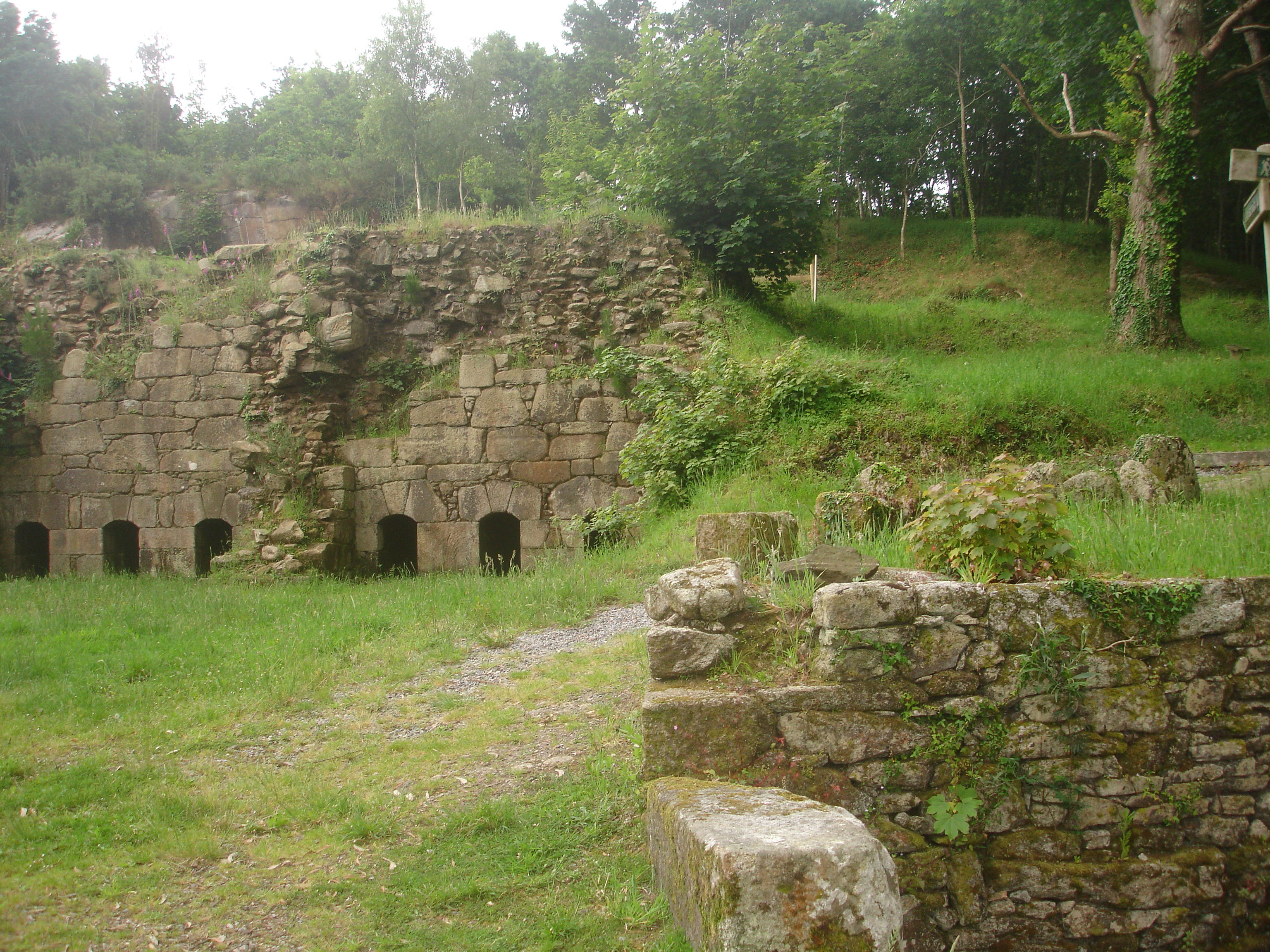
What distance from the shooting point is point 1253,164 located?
284 inches

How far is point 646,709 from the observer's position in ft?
11.8

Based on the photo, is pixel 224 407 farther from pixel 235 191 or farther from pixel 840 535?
pixel 235 191

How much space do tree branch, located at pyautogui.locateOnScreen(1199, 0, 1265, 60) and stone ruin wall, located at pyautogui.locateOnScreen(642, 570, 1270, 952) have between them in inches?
507

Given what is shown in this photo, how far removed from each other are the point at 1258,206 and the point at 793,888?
28.1ft

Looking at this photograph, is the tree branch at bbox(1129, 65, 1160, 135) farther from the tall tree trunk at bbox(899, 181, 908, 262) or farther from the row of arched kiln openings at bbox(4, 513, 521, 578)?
the row of arched kiln openings at bbox(4, 513, 521, 578)

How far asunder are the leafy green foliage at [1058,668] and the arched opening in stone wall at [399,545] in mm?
9136

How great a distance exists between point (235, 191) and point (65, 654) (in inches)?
889

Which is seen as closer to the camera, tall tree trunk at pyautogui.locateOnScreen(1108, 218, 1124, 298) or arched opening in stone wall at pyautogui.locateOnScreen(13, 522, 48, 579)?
arched opening in stone wall at pyautogui.locateOnScreen(13, 522, 48, 579)

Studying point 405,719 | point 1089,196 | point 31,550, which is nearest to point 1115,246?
point 1089,196

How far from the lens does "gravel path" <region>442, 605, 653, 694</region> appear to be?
19.7ft

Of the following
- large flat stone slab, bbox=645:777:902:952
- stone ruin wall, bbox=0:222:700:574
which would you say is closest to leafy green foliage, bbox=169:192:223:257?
stone ruin wall, bbox=0:222:700:574

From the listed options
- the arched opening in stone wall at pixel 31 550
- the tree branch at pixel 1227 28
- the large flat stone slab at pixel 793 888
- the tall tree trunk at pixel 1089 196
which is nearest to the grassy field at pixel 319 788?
the large flat stone slab at pixel 793 888

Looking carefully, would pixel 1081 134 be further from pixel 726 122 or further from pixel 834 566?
pixel 834 566

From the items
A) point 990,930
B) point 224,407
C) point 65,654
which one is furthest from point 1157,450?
point 224,407
